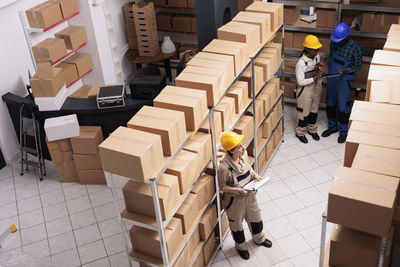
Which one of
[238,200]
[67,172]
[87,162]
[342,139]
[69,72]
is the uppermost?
[69,72]

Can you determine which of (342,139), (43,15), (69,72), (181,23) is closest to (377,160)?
(342,139)

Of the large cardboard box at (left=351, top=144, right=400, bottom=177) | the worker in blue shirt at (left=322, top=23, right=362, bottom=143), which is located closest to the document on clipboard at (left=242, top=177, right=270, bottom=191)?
the large cardboard box at (left=351, top=144, right=400, bottom=177)

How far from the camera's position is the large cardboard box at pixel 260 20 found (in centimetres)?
622

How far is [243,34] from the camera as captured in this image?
5.80 metres

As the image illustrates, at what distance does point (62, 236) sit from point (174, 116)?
2.82 meters

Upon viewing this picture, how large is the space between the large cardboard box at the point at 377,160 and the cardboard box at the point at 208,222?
2034 mm

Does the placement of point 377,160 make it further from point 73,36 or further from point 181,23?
point 181,23

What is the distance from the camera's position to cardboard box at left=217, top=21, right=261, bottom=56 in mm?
→ 5836

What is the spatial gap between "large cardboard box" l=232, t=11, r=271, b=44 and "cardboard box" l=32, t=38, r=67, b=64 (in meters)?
3.20

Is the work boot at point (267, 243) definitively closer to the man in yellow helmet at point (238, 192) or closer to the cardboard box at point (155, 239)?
the man in yellow helmet at point (238, 192)

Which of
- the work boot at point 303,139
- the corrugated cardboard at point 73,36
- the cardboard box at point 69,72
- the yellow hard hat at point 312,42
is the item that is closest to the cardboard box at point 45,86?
the cardboard box at point 69,72

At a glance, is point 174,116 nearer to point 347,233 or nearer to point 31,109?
point 347,233

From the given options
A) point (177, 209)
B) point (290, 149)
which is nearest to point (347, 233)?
point (177, 209)

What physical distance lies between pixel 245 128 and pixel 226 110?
641mm
